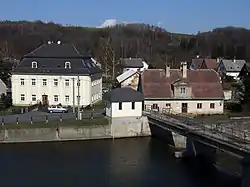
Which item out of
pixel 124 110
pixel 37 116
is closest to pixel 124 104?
pixel 124 110

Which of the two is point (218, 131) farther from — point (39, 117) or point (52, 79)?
point (52, 79)

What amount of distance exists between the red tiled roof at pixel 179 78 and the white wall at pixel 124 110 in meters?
3.08

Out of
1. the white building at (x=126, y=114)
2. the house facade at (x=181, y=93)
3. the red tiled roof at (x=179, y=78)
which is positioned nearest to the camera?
the white building at (x=126, y=114)

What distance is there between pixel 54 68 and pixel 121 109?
39.1 feet

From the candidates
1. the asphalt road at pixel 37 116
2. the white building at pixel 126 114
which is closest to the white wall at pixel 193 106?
the white building at pixel 126 114

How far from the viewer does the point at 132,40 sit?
12425cm

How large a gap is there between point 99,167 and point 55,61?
2097cm

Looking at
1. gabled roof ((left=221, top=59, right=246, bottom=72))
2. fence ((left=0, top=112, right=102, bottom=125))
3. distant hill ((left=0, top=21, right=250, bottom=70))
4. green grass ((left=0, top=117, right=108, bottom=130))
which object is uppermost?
distant hill ((left=0, top=21, right=250, bottom=70))

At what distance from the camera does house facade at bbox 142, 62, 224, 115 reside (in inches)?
1526

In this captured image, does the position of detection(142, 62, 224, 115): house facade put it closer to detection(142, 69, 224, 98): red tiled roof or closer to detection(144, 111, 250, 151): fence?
detection(142, 69, 224, 98): red tiled roof

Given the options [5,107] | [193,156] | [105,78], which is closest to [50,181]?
[193,156]

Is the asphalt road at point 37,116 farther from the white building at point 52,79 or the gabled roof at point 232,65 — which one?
the gabled roof at point 232,65

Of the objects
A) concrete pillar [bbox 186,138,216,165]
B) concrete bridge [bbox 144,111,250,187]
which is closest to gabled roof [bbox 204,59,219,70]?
concrete bridge [bbox 144,111,250,187]

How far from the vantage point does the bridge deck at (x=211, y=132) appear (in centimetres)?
2228
